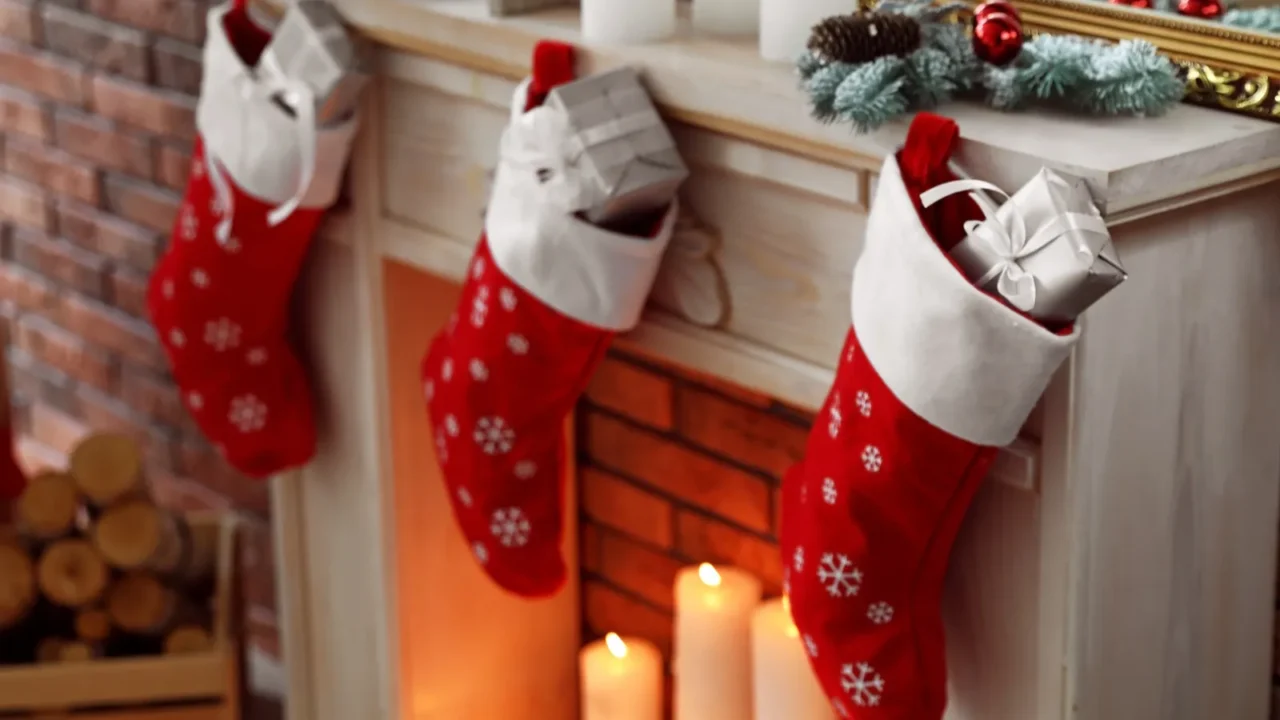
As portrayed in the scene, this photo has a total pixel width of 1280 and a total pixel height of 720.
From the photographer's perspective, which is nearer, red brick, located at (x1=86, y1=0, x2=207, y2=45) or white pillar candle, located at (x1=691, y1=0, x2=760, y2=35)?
white pillar candle, located at (x1=691, y1=0, x2=760, y2=35)

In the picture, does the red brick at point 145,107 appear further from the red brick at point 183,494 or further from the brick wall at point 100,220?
the red brick at point 183,494

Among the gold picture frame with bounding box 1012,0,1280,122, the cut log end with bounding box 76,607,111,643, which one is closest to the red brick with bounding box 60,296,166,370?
the cut log end with bounding box 76,607,111,643

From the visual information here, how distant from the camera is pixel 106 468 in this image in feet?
7.08

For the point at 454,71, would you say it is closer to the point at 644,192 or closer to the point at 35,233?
the point at 644,192

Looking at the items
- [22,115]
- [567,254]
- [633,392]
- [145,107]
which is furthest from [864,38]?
[22,115]

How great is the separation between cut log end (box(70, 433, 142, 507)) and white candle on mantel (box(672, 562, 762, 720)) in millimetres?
736

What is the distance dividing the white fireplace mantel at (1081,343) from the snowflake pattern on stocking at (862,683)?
10 centimetres

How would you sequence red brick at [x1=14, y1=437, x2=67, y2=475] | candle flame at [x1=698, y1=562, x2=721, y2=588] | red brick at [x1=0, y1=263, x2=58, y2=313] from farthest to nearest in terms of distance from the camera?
red brick at [x1=14, y1=437, x2=67, y2=475] → red brick at [x1=0, y1=263, x2=58, y2=313] → candle flame at [x1=698, y1=562, x2=721, y2=588]

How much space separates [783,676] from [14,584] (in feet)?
3.20

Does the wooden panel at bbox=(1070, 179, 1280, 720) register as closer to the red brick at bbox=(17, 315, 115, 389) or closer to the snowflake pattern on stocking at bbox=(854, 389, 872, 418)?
the snowflake pattern on stocking at bbox=(854, 389, 872, 418)

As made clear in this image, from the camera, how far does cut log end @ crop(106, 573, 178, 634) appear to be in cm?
214

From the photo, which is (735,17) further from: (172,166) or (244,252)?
(172,166)

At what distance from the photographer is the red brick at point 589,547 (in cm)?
213

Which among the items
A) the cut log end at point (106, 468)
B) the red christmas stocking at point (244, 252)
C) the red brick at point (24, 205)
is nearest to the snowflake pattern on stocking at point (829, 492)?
the red christmas stocking at point (244, 252)
